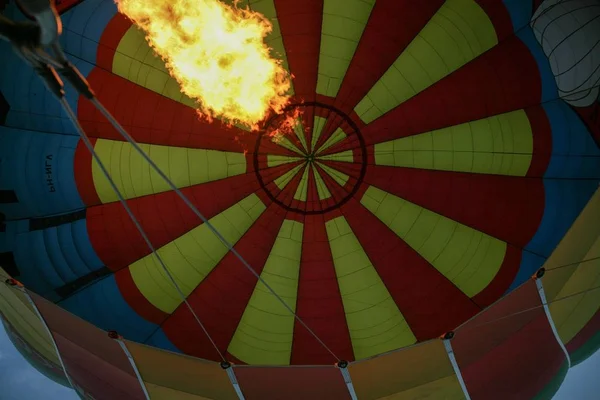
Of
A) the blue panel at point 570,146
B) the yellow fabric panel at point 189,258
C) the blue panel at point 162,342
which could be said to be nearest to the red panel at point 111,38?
the yellow fabric panel at point 189,258

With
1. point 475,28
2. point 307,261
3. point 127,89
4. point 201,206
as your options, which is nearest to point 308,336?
point 307,261

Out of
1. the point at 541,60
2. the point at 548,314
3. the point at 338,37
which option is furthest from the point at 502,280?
the point at 338,37

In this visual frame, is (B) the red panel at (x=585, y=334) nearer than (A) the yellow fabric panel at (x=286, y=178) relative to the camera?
Yes

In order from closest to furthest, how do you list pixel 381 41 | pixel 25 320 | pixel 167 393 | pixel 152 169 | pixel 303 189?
pixel 167 393, pixel 25 320, pixel 381 41, pixel 152 169, pixel 303 189

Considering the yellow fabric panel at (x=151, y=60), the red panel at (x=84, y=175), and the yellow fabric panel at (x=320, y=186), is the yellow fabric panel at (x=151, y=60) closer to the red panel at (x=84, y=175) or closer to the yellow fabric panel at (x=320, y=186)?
the red panel at (x=84, y=175)

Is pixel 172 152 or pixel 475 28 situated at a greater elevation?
pixel 475 28

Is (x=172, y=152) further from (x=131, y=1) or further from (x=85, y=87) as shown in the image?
→ (x=85, y=87)

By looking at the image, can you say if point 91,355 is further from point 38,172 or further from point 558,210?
point 558,210
